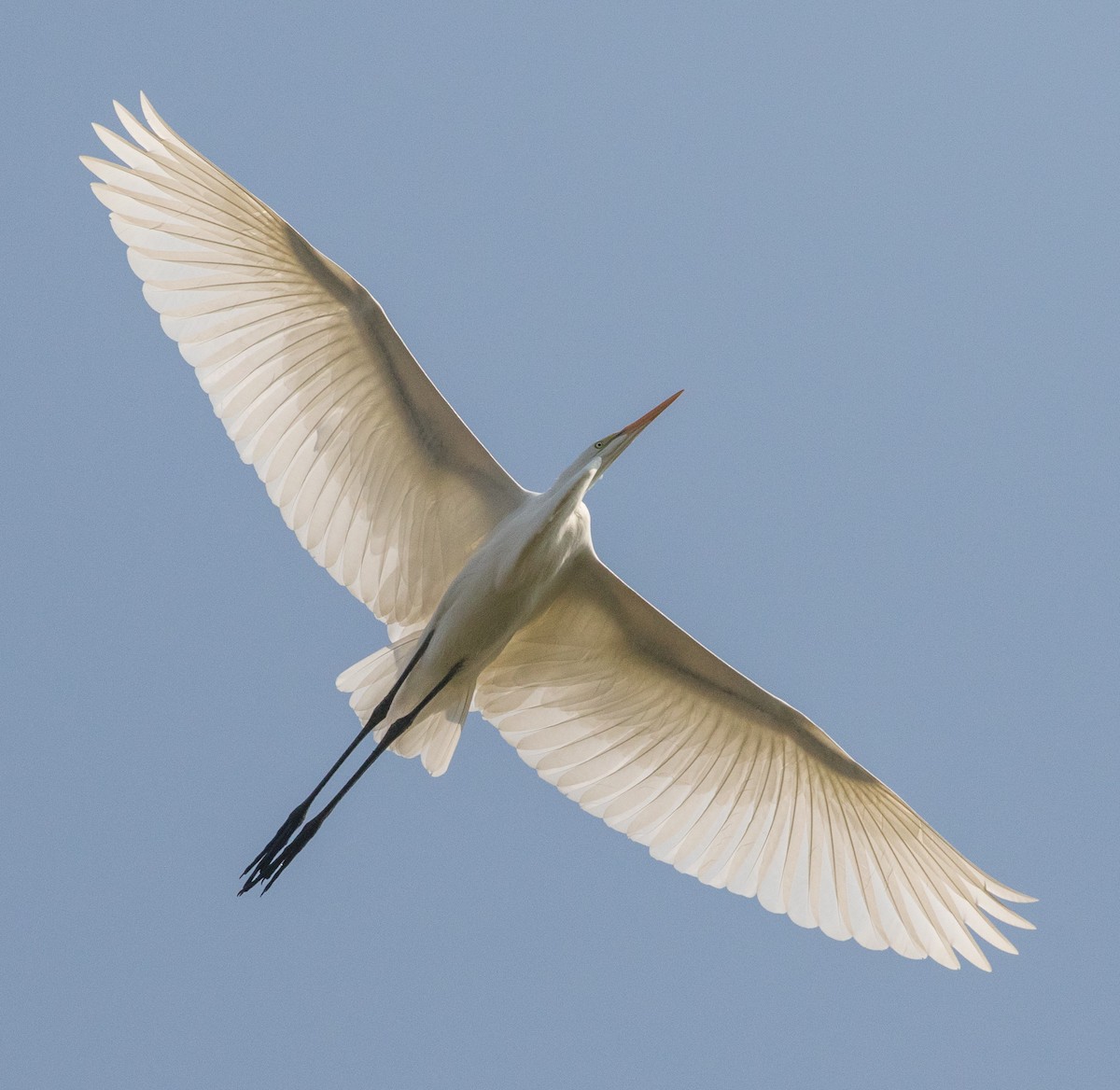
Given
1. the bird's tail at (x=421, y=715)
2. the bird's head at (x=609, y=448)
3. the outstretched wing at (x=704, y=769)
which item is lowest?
the bird's tail at (x=421, y=715)

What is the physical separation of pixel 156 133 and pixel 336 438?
67.4 inches

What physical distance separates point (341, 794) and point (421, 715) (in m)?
0.56

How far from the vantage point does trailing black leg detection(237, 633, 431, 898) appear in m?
8.71

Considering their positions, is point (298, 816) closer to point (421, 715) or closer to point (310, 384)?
point (421, 715)

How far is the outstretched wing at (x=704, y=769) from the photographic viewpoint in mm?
9188

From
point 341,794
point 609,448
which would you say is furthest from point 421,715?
point 609,448

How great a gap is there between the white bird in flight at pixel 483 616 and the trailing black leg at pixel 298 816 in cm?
1

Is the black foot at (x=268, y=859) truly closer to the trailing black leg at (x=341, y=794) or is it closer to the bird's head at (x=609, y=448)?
the trailing black leg at (x=341, y=794)

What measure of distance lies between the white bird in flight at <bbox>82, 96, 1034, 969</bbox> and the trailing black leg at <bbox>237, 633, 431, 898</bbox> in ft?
0.05

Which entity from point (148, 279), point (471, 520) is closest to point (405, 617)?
point (471, 520)

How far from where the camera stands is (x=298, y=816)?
28.8ft

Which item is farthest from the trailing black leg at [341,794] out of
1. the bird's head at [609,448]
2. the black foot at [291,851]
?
the bird's head at [609,448]

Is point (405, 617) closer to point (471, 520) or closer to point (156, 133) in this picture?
point (471, 520)

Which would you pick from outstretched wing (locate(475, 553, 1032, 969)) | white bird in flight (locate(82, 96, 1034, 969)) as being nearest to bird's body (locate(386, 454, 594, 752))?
white bird in flight (locate(82, 96, 1034, 969))
